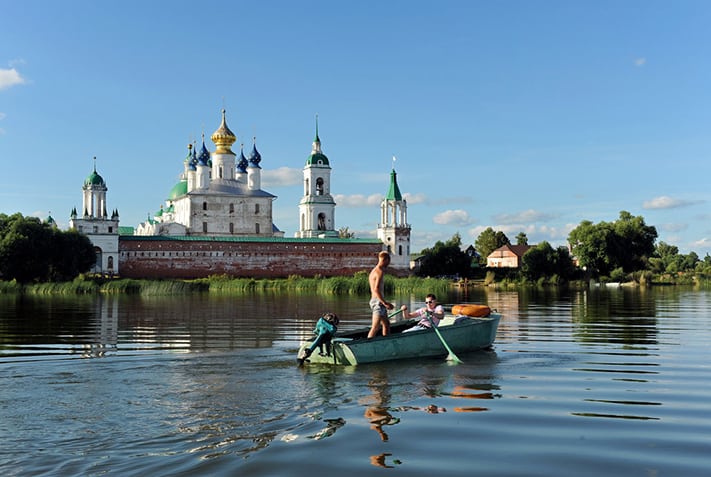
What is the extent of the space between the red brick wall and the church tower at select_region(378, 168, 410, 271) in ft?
4.45

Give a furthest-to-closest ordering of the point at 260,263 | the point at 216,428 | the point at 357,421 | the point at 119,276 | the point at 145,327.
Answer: the point at 260,263 → the point at 119,276 → the point at 145,327 → the point at 357,421 → the point at 216,428

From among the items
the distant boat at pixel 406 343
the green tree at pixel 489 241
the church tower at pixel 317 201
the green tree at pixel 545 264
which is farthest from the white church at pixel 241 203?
the distant boat at pixel 406 343

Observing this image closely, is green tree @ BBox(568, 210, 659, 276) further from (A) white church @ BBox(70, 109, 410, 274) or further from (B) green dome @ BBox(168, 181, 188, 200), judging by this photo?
(B) green dome @ BBox(168, 181, 188, 200)

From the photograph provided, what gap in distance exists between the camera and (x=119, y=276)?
56.9 m

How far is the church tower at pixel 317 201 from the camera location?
7144 cm

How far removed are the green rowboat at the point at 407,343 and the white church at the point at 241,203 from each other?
168 ft

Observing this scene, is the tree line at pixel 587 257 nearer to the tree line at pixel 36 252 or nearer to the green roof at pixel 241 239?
the green roof at pixel 241 239

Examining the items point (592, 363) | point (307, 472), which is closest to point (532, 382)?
point (592, 363)

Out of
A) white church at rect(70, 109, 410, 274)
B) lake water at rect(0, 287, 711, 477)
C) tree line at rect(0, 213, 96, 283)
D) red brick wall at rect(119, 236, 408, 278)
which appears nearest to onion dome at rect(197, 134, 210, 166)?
white church at rect(70, 109, 410, 274)

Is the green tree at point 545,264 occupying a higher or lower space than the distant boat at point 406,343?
higher

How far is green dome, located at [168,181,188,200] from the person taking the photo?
2933 inches

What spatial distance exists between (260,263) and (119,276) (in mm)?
10647

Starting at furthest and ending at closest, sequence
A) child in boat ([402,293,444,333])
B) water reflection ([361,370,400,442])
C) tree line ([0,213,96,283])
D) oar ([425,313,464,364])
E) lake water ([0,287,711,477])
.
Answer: tree line ([0,213,96,283]), child in boat ([402,293,444,333]), oar ([425,313,464,364]), water reflection ([361,370,400,442]), lake water ([0,287,711,477])

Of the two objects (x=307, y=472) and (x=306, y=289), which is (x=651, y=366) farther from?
(x=306, y=289)
